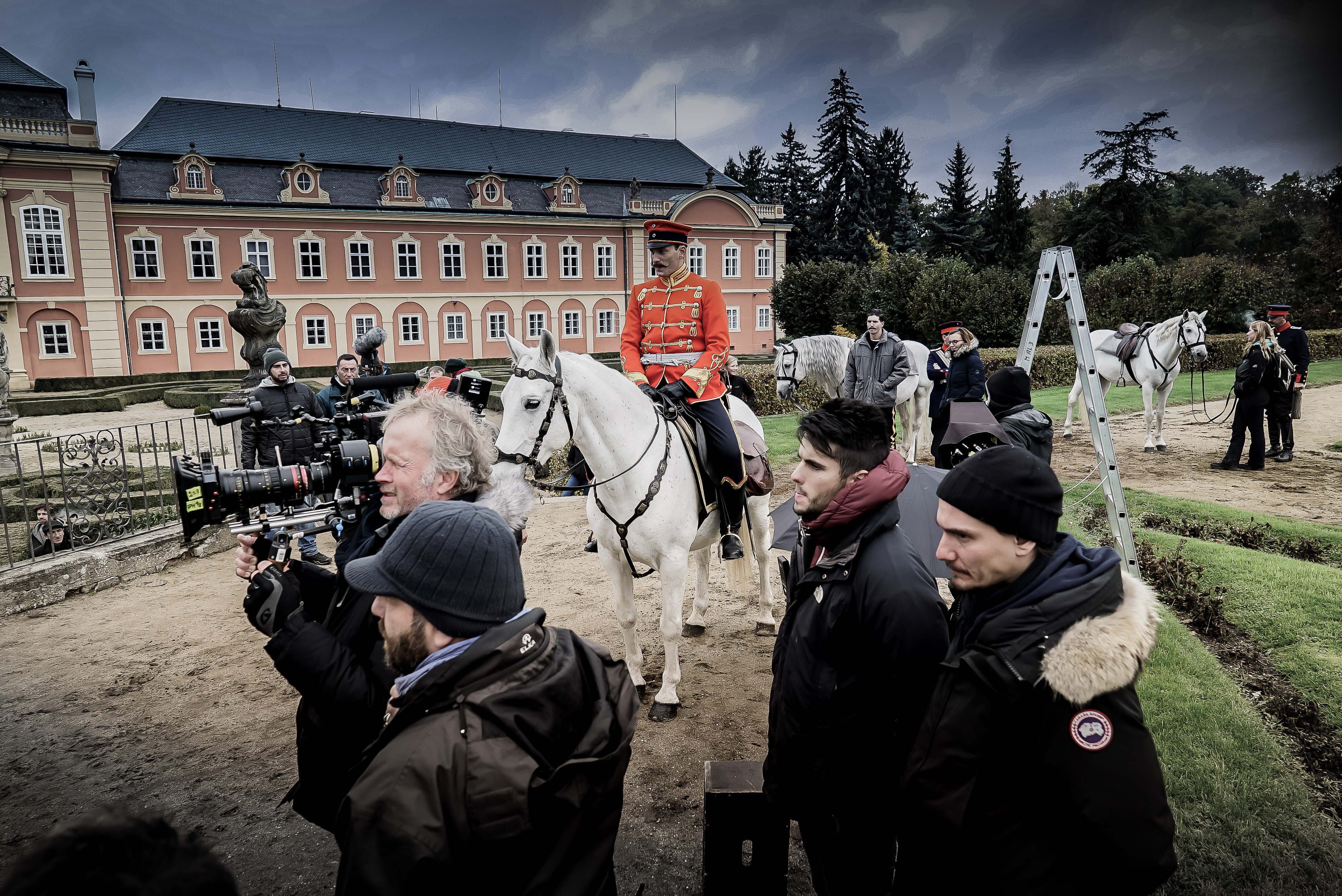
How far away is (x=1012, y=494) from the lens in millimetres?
1784

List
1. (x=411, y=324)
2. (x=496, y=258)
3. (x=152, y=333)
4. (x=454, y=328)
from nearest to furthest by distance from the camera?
(x=152, y=333)
(x=411, y=324)
(x=454, y=328)
(x=496, y=258)

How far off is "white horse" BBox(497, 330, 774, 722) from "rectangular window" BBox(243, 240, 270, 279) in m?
31.8

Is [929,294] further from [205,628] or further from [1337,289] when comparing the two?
[205,628]

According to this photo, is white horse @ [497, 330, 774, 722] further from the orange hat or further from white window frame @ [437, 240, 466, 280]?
white window frame @ [437, 240, 466, 280]

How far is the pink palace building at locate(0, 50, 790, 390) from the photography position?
1068 inches

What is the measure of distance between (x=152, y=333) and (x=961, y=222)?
39.5m

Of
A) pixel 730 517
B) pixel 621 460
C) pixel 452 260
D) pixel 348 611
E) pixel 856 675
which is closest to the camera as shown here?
pixel 348 611

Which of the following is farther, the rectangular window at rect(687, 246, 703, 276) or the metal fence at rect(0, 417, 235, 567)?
the rectangular window at rect(687, 246, 703, 276)

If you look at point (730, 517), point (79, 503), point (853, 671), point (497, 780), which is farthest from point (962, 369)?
point (79, 503)

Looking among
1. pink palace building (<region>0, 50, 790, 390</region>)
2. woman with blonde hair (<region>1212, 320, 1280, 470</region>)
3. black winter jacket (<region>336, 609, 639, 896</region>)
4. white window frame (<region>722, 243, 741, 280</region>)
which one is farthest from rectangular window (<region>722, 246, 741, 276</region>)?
black winter jacket (<region>336, 609, 639, 896</region>)

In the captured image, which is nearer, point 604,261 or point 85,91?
point 85,91

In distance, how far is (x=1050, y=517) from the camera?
1.78 meters

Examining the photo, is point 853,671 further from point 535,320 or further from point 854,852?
point 535,320

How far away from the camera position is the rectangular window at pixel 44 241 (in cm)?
2667
